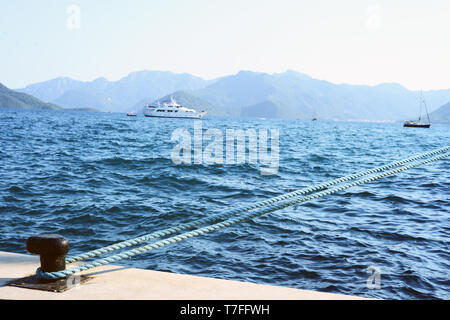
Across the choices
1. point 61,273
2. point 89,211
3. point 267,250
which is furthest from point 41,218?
point 61,273

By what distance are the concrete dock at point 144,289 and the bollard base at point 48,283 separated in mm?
50

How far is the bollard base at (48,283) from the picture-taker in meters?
3.03

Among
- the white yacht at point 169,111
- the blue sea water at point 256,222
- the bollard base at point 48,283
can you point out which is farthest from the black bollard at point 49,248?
the white yacht at point 169,111

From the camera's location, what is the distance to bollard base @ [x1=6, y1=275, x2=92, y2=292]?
3.03m

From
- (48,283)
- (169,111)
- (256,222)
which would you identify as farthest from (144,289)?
(169,111)

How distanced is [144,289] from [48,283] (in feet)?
2.68

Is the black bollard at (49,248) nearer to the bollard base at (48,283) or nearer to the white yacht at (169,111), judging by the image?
the bollard base at (48,283)

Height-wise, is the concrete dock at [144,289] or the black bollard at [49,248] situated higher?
the black bollard at [49,248]

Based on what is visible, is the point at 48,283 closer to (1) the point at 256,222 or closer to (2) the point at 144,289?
(2) the point at 144,289

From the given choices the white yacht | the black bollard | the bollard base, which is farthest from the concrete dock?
Result: the white yacht

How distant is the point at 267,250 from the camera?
6.34 meters

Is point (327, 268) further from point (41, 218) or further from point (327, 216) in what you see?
point (41, 218)

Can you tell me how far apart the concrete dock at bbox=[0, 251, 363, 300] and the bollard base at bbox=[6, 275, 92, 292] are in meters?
0.05

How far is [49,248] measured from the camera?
10.3 feet
